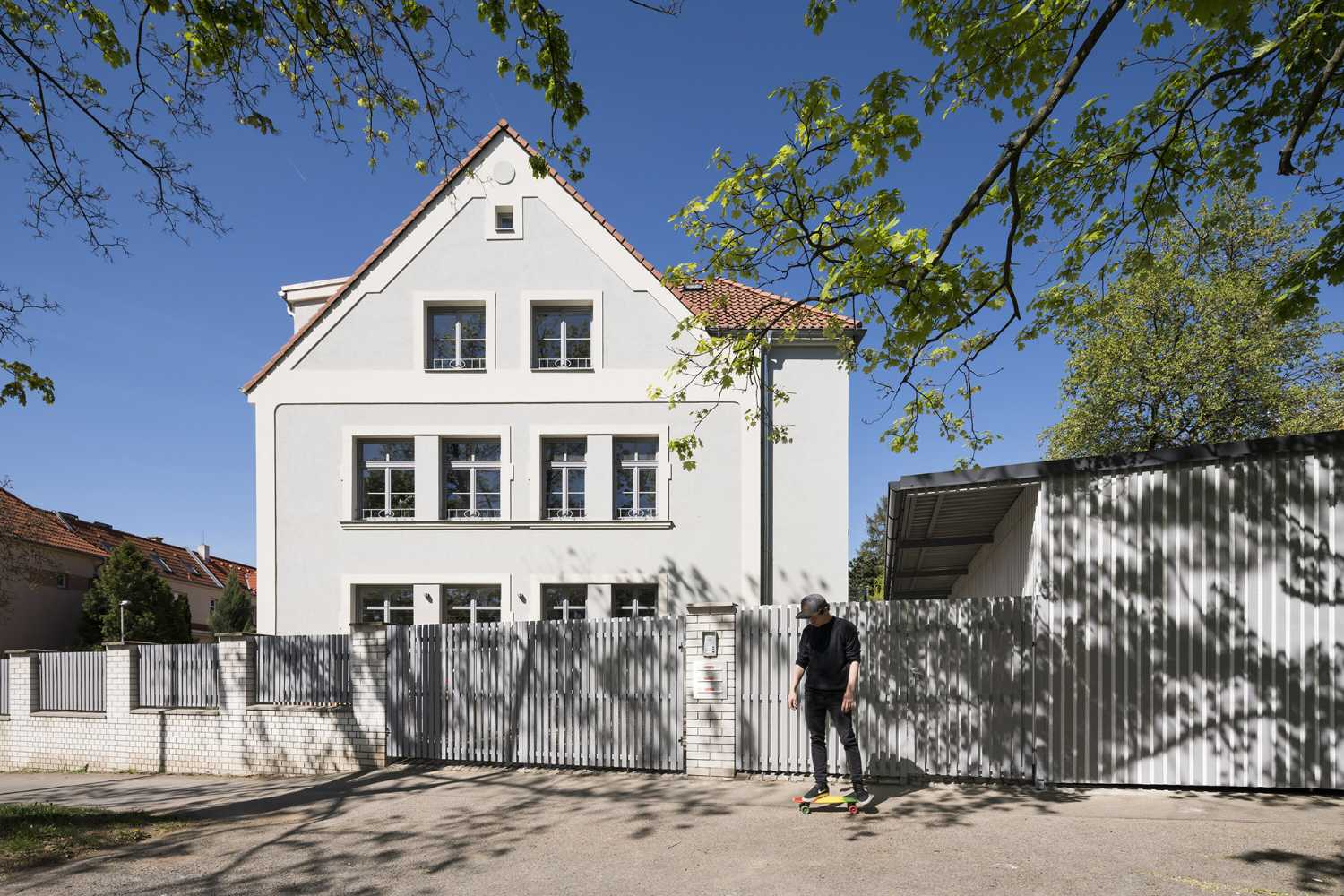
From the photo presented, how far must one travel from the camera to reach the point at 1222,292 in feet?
71.1

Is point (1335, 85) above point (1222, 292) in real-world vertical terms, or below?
below

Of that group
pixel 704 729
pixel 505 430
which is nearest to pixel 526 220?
pixel 505 430

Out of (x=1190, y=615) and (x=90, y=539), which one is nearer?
(x=1190, y=615)

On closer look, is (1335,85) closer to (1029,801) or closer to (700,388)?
(1029,801)

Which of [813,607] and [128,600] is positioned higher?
[813,607]

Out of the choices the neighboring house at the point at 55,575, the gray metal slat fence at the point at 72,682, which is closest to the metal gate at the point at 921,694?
the gray metal slat fence at the point at 72,682

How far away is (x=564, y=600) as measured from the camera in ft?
51.7

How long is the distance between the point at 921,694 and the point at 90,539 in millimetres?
40623

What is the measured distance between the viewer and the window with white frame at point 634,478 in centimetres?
1603

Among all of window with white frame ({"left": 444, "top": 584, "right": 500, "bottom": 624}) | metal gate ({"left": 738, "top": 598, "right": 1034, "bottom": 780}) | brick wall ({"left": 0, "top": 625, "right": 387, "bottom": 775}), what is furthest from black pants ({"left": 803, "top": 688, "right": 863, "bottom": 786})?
window with white frame ({"left": 444, "top": 584, "right": 500, "bottom": 624})

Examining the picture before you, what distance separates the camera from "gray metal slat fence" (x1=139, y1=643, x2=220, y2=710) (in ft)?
40.1

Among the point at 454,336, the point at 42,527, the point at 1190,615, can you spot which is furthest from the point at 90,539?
the point at 1190,615

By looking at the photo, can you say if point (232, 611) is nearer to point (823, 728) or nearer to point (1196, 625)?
point (823, 728)

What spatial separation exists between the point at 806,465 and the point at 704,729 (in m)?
8.78
